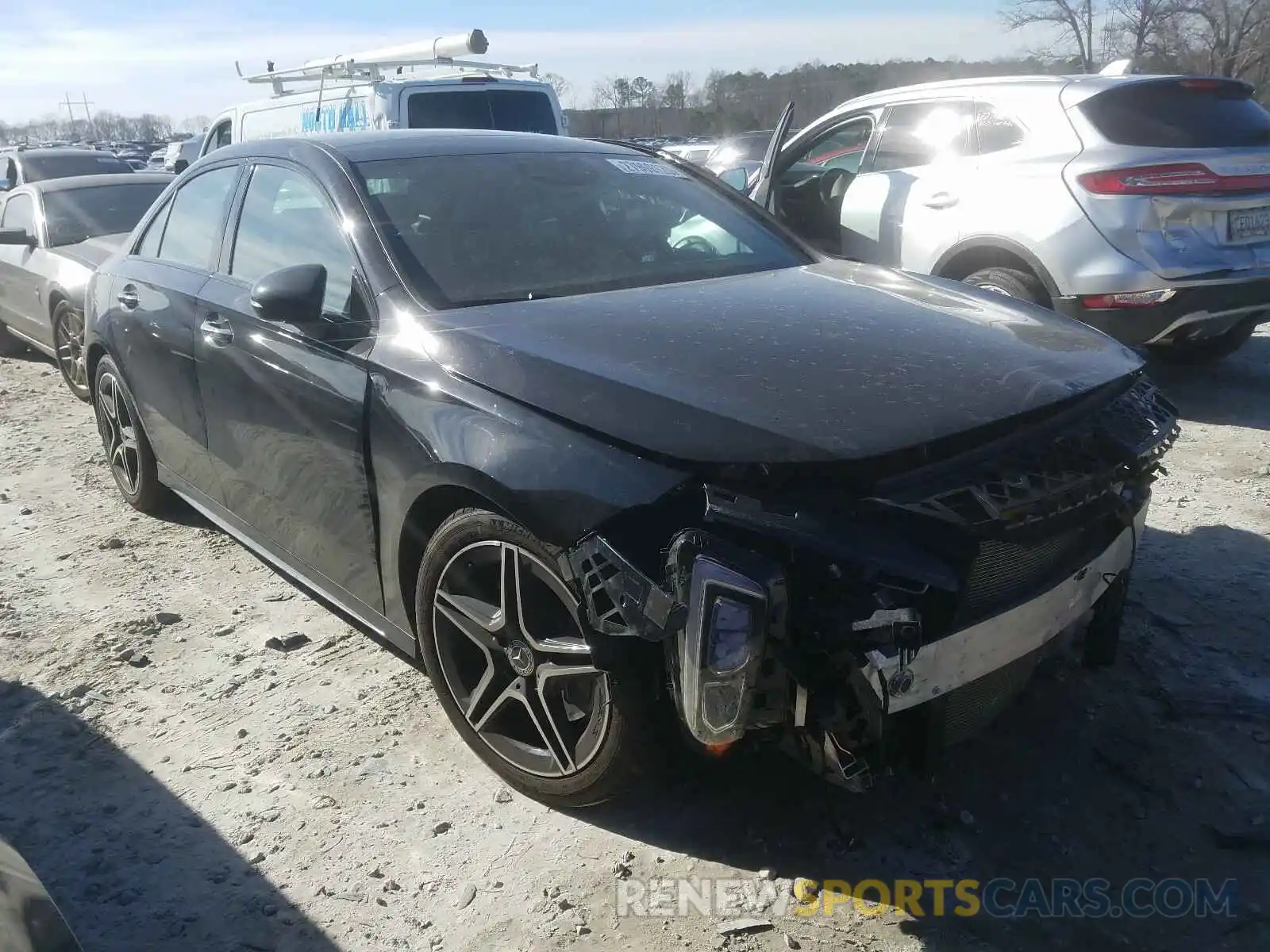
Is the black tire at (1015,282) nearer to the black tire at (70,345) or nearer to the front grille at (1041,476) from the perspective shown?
the front grille at (1041,476)

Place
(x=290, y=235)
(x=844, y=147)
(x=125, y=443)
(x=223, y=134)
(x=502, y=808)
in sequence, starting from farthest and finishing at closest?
(x=223, y=134), (x=844, y=147), (x=125, y=443), (x=290, y=235), (x=502, y=808)

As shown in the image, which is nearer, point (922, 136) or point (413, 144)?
point (413, 144)

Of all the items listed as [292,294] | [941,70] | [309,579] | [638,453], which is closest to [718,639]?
[638,453]

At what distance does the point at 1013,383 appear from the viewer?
2.43 meters

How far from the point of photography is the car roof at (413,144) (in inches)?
136

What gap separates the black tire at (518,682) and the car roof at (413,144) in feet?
4.81

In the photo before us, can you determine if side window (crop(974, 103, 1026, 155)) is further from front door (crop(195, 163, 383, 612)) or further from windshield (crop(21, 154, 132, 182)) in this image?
windshield (crop(21, 154, 132, 182))

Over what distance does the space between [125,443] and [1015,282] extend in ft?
15.3

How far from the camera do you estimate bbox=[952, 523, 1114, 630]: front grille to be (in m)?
2.18

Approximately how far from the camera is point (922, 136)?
658cm

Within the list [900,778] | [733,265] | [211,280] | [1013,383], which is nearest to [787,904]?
[900,778]

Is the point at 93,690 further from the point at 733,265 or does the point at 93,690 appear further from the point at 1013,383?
the point at 1013,383

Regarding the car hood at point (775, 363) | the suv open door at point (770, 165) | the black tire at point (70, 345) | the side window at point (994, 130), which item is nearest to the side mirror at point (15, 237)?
the black tire at point (70, 345)

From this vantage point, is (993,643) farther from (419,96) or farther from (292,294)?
(419,96)
